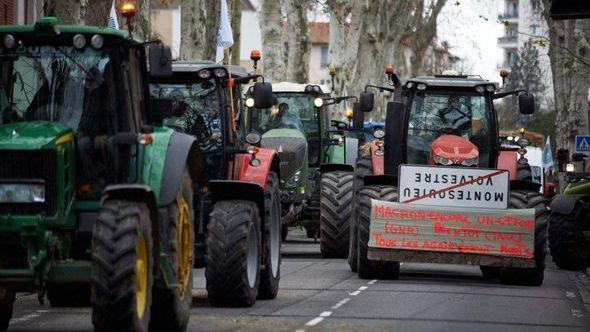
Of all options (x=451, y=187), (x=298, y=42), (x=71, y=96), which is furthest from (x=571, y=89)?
(x=71, y=96)

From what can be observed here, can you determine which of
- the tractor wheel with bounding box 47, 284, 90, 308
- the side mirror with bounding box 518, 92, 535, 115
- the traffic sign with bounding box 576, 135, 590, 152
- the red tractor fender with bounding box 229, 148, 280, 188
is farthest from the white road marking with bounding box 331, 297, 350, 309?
the traffic sign with bounding box 576, 135, 590, 152

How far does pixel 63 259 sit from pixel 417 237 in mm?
8979

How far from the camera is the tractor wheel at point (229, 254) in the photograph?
1712 cm

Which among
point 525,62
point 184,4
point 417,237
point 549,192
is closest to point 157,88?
point 417,237

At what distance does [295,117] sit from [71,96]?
15.6 meters

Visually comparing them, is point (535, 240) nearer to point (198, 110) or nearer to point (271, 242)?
point (271, 242)

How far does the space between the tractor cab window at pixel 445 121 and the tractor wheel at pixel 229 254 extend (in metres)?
6.70

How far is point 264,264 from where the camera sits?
18.8 metres

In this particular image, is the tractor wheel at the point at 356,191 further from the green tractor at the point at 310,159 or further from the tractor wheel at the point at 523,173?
the green tractor at the point at 310,159

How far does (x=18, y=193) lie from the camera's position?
13711 millimetres

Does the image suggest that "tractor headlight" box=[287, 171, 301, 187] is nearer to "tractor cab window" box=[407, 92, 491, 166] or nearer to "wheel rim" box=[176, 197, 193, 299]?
"tractor cab window" box=[407, 92, 491, 166]

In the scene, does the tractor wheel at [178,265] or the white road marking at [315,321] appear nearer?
the tractor wheel at [178,265]

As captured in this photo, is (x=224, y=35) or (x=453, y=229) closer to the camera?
(x=453, y=229)

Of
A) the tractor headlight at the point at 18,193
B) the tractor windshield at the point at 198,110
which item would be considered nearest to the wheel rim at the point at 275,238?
the tractor windshield at the point at 198,110
